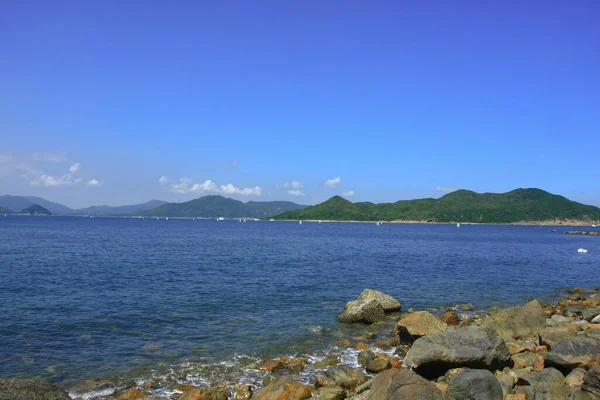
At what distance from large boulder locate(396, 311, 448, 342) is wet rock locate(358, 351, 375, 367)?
2.54 metres

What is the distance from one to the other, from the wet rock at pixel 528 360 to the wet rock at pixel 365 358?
18.2 ft

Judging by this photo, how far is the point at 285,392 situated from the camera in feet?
44.9

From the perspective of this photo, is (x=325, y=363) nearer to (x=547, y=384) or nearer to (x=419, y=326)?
(x=419, y=326)

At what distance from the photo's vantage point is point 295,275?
143 ft

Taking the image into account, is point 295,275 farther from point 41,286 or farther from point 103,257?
point 103,257

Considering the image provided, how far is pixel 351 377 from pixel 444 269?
130 ft

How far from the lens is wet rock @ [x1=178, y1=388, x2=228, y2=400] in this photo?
45.3 ft

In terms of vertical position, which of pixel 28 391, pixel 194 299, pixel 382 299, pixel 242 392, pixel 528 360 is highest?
pixel 28 391

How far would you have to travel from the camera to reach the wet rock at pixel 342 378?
15.3 metres

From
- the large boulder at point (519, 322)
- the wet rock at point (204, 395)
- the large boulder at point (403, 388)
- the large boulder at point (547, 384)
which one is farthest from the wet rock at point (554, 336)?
the wet rock at point (204, 395)

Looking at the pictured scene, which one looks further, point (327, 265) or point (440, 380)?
point (327, 265)

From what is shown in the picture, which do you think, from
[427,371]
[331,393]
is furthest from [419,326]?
[331,393]

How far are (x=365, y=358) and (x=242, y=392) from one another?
5.76 m

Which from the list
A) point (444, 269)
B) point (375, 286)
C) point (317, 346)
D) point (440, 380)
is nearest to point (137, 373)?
point (317, 346)
